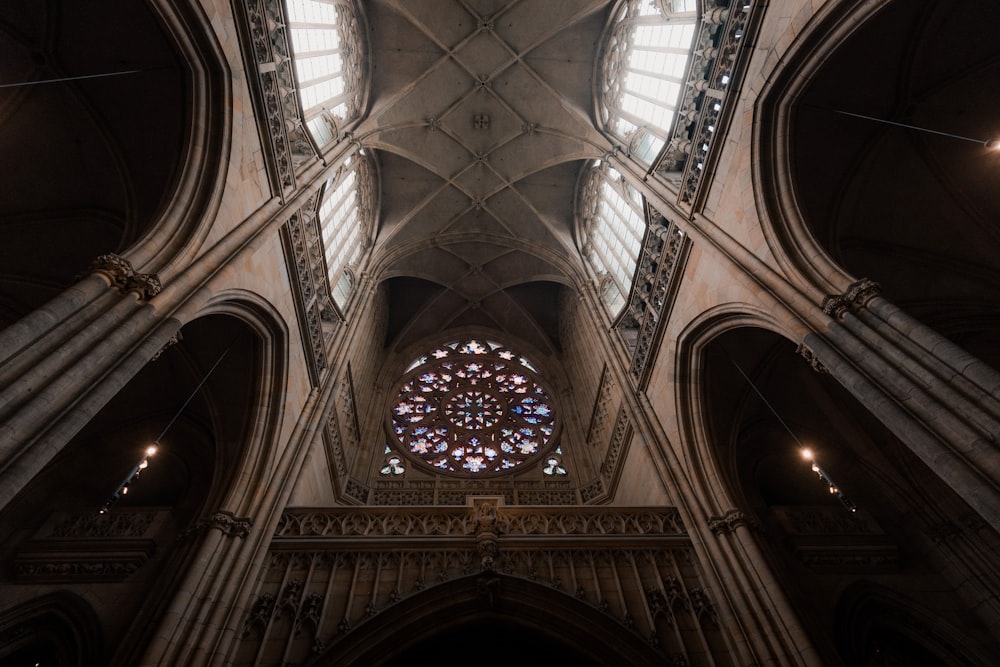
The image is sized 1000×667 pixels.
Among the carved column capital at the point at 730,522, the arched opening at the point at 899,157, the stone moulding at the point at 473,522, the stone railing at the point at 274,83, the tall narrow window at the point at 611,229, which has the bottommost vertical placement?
the carved column capital at the point at 730,522

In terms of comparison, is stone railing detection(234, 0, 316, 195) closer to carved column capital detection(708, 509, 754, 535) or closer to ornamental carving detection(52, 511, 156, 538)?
ornamental carving detection(52, 511, 156, 538)

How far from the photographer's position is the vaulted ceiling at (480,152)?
520 inches

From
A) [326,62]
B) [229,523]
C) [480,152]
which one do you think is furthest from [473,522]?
[480,152]

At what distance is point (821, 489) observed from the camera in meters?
9.77

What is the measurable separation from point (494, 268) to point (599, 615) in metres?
12.2

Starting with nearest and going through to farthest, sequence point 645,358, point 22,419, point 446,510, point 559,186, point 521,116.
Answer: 1. point 22,419
2. point 446,510
3. point 645,358
4. point 521,116
5. point 559,186

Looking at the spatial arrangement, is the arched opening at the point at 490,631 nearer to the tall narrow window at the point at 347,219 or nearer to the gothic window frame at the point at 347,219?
the gothic window frame at the point at 347,219

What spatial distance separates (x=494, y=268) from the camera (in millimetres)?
17203

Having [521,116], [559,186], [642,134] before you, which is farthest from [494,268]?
[642,134]

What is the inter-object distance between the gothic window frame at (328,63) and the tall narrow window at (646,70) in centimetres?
632

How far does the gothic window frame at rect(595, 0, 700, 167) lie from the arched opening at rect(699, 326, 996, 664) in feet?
14.7

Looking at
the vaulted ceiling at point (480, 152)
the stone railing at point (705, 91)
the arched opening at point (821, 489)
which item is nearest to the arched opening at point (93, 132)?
the vaulted ceiling at point (480, 152)

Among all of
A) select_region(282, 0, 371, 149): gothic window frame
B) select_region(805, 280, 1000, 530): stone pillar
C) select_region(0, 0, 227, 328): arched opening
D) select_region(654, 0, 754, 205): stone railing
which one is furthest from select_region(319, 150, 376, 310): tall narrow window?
select_region(805, 280, 1000, 530): stone pillar

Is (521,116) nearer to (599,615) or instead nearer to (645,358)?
(645,358)
